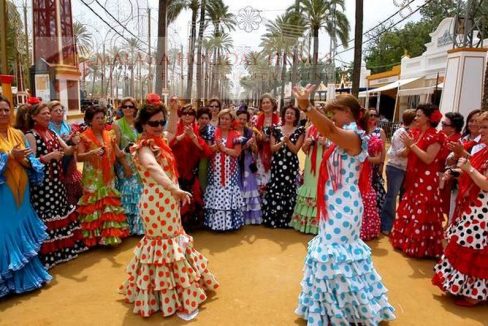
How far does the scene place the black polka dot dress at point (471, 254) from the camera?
134 inches

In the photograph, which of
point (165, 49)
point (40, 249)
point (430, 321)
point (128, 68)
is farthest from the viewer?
point (128, 68)

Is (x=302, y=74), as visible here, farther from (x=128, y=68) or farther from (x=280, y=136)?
(x=280, y=136)

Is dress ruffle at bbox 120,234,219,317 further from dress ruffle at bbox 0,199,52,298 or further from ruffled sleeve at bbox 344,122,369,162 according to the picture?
ruffled sleeve at bbox 344,122,369,162

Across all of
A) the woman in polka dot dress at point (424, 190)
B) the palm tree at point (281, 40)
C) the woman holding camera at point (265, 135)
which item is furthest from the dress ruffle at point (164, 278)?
the palm tree at point (281, 40)

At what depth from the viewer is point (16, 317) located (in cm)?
329

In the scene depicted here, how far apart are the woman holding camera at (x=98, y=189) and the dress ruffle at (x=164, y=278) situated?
5.04 feet

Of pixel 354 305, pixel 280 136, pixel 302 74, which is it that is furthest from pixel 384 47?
pixel 354 305

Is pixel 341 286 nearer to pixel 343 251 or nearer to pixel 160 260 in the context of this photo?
pixel 343 251

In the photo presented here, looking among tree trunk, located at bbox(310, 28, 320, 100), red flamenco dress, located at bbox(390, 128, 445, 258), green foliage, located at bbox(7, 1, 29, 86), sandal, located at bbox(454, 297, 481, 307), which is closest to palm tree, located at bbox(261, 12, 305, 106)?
tree trunk, located at bbox(310, 28, 320, 100)

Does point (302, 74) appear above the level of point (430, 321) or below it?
above

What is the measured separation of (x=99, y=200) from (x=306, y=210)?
8.97 feet

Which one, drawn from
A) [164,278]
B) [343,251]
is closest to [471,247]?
[343,251]

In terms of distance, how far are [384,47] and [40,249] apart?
4563cm

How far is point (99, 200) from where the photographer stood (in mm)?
4785
